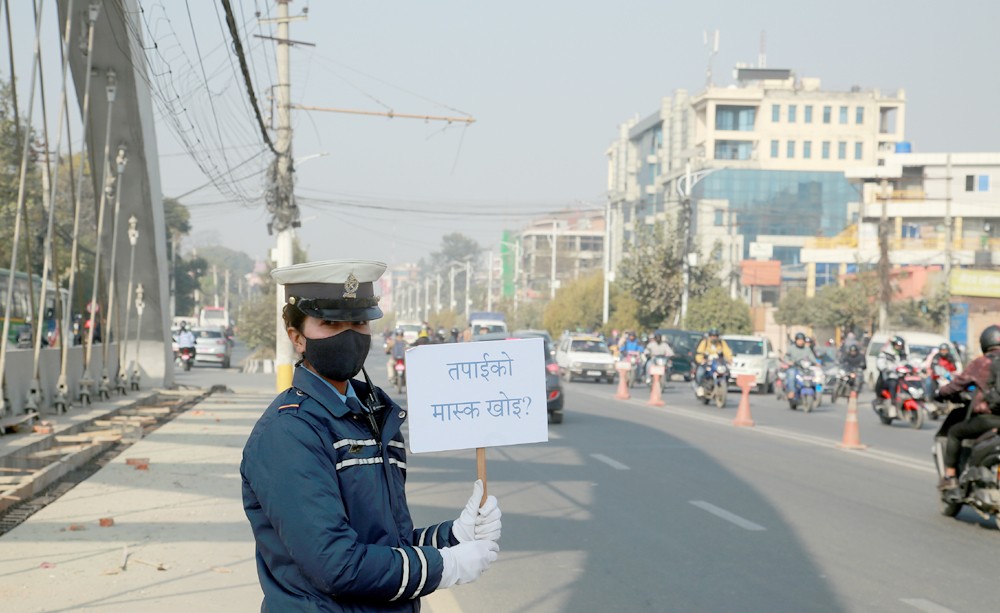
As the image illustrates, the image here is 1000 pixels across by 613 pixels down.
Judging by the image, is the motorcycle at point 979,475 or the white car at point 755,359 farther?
the white car at point 755,359

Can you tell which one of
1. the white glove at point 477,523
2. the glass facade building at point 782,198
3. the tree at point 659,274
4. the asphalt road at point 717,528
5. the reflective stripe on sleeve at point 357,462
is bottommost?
the asphalt road at point 717,528

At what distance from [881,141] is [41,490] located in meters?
112

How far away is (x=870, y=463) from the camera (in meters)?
15.8

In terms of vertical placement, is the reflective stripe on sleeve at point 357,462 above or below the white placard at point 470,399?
below

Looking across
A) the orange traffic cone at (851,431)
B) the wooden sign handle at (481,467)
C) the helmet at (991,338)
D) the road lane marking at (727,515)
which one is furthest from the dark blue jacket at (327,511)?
the orange traffic cone at (851,431)

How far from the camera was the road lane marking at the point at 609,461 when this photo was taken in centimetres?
1481

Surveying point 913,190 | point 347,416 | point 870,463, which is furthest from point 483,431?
point 913,190

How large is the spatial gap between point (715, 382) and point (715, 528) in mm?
18557

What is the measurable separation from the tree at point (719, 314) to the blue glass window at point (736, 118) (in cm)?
5638

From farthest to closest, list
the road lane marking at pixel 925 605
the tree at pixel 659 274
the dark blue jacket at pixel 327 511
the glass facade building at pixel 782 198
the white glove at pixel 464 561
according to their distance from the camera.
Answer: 1. the glass facade building at pixel 782 198
2. the tree at pixel 659 274
3. the road lane marking at pixel 925 605
4. the white glove at pixel 464 561
5. the dark blue jacket at pixel 327 511

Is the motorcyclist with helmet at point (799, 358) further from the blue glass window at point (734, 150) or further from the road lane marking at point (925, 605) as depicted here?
the blue glass window at point (734, 150)

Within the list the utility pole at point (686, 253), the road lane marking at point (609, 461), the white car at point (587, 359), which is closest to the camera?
the road lane marking at point (609, 461)

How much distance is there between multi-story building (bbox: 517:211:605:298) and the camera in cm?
13675

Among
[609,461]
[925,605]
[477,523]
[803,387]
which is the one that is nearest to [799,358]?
[803,387]
